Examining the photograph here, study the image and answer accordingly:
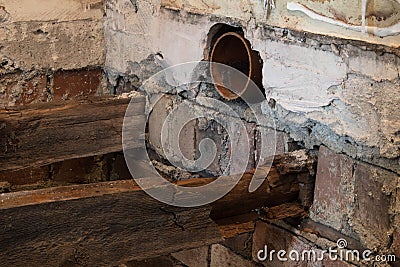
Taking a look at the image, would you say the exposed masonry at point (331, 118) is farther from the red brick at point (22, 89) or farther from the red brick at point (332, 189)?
the red brick at point (22, 89)

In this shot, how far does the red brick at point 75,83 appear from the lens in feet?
11.0

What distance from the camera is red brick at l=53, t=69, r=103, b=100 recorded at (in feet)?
11.0

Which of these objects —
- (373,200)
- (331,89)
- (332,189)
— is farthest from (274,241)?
(331,89)

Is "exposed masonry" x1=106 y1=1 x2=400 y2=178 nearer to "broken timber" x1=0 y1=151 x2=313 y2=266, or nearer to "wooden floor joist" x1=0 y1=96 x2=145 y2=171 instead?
"broken timber" x1=0 y1=151 x2=313 y2=266

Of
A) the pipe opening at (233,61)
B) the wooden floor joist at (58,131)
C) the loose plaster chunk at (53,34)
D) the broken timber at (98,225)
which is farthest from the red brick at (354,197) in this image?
the loose plaster chunk at (53,34)

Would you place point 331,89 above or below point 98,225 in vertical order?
above

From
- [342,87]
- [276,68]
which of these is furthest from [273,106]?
[342,87]

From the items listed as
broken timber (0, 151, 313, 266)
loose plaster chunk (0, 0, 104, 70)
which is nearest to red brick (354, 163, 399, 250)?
broken timber (0, 151, 313, 266)

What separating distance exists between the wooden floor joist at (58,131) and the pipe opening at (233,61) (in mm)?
462

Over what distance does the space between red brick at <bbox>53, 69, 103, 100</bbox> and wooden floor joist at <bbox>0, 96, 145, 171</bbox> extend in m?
0.61

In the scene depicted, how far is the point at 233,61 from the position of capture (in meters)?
2.72

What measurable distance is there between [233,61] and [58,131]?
756mm

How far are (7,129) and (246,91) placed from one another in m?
0.92

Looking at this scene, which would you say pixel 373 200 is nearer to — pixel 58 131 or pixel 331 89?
pixel 331 89
